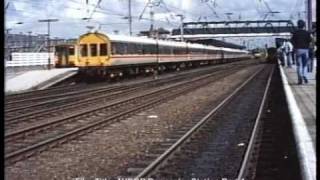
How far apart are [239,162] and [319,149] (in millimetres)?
2918

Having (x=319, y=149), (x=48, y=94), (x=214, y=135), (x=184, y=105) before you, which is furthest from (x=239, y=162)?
(x=48, y=94)

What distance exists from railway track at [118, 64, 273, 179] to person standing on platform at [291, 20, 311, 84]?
0.99 m

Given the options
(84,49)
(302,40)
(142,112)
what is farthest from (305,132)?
(142,112)

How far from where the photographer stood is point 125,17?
12.2ft

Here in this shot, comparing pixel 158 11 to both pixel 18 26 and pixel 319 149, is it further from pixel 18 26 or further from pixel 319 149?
→ pixel 319 149

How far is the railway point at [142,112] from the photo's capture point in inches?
134

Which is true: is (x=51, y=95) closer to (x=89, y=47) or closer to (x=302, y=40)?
(x=302, y=40)

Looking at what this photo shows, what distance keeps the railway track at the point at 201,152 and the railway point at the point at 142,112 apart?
0.02 meters

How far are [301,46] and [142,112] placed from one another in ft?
13.2

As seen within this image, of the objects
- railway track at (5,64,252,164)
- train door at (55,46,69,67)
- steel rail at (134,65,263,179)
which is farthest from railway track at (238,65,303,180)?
railway track at (5,64,252,164)

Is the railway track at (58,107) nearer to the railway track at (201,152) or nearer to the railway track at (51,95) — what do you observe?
the railway track at (51,95)

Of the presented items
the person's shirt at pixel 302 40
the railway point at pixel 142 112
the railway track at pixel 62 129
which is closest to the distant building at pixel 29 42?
the railway point at pixel 142 112

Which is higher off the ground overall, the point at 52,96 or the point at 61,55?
the point at 61,55

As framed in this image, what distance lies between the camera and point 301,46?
22.9 ft
